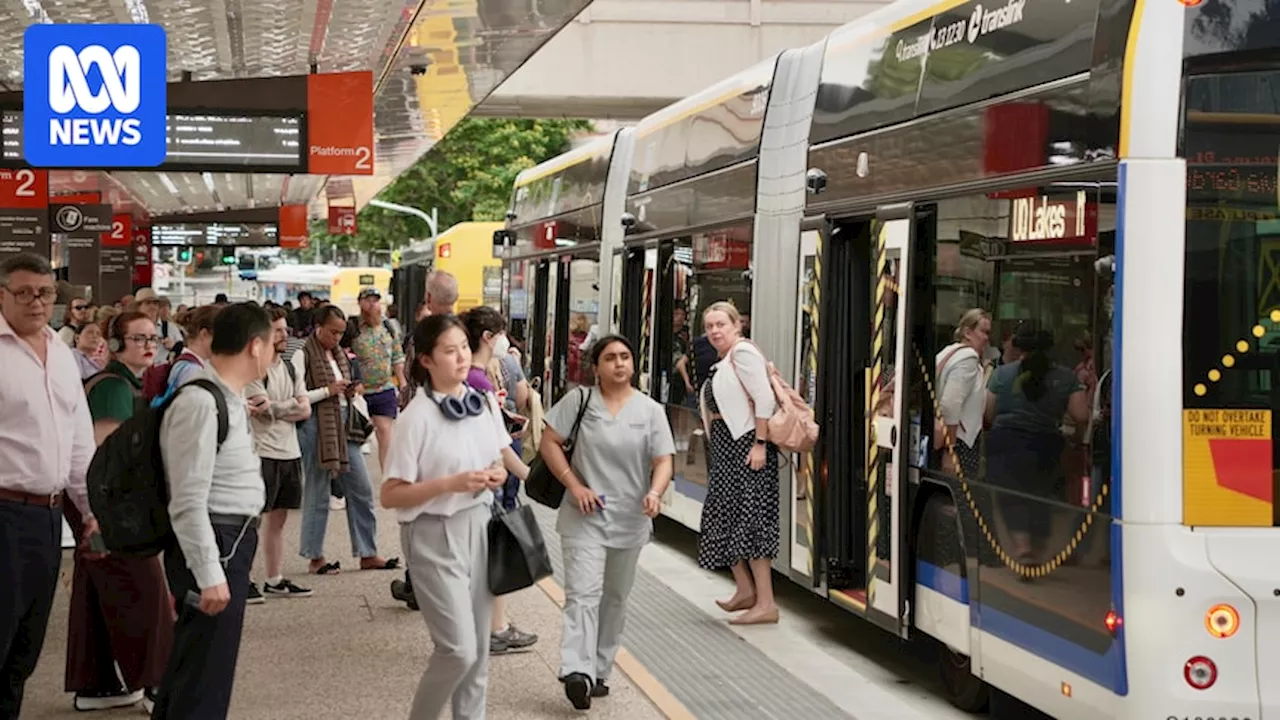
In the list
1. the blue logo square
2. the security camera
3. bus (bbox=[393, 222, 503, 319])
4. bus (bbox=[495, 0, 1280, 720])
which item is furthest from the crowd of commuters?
bus (bbox=[393, 222, 503, 319])

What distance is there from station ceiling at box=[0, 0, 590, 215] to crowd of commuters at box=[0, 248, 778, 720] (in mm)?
2360

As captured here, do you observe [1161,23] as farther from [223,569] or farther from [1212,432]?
[223,569]

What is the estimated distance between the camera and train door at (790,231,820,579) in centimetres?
1070

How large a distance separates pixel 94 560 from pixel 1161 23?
4.75 meters

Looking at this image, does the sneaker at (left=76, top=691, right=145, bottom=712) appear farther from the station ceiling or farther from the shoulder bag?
the station ceiling

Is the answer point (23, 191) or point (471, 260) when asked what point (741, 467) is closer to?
point (23, 191)

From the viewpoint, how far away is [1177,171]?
21.8 feet

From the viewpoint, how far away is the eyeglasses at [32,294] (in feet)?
23.2

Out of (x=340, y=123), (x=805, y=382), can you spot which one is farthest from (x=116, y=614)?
(x=340, y=123)

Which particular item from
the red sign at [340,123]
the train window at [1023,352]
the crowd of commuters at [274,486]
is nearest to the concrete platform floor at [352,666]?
the crowd of commuters at [274,486]

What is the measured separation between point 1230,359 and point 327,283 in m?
66.1

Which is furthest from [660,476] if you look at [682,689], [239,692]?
[239,692]

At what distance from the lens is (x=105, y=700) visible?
822 centimetres

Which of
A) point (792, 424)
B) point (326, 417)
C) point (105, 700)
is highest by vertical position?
point (792, 424)
